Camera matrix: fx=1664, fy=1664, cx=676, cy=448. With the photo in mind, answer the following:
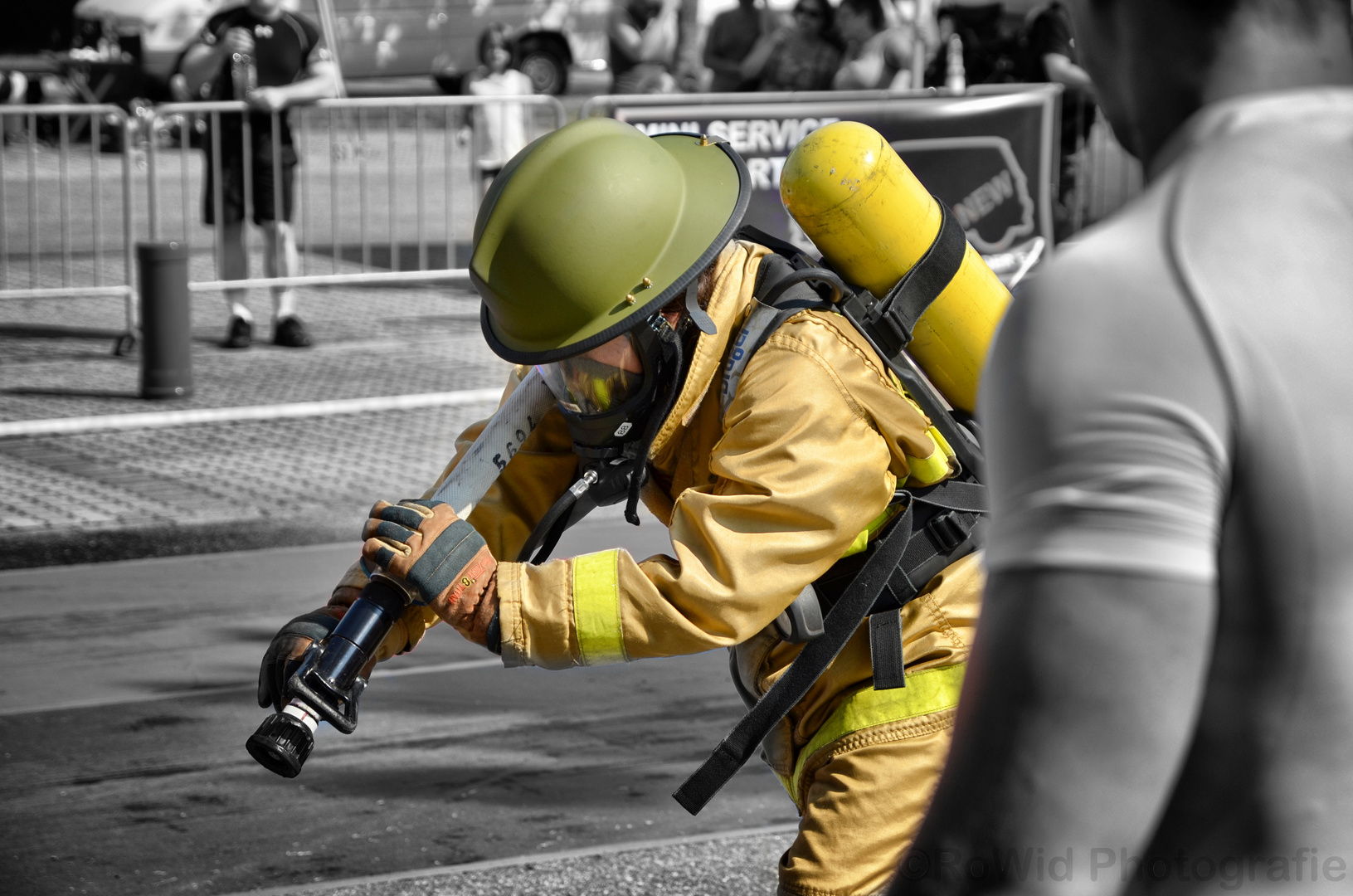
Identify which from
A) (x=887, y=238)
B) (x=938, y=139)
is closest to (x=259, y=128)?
(x=938, y=139)

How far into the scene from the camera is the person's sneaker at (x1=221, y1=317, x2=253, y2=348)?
386 inches

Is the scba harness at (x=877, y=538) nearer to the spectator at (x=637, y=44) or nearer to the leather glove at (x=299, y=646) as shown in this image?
the leather glove at (x=299, y=646)

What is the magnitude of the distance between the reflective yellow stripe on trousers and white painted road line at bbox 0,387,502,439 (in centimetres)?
612

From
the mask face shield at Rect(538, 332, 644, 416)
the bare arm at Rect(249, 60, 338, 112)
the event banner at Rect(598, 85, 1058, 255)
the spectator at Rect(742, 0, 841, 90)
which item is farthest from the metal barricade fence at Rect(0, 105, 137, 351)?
the mask face shield at Rect(538, 332, 644, 416)

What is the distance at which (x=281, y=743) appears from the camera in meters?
2.19

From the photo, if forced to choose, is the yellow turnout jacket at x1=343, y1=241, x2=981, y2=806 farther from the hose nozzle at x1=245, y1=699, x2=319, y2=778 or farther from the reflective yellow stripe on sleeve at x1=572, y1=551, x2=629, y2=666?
the hose nozzle at x1=245, y1=699, x2=319, y2=778

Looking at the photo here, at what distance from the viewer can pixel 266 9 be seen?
970 cm

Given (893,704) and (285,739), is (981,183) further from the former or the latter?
(285,739)

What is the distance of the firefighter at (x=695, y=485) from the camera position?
2199mm

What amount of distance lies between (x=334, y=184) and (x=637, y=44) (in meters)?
3.31

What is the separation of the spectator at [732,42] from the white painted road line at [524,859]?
9276 mm

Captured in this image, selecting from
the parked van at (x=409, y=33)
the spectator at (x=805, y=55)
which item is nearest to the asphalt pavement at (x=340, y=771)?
the spectator at (x=805, y=55)

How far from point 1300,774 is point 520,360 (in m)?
1.53

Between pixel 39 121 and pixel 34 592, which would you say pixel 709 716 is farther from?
pixel 39 121
